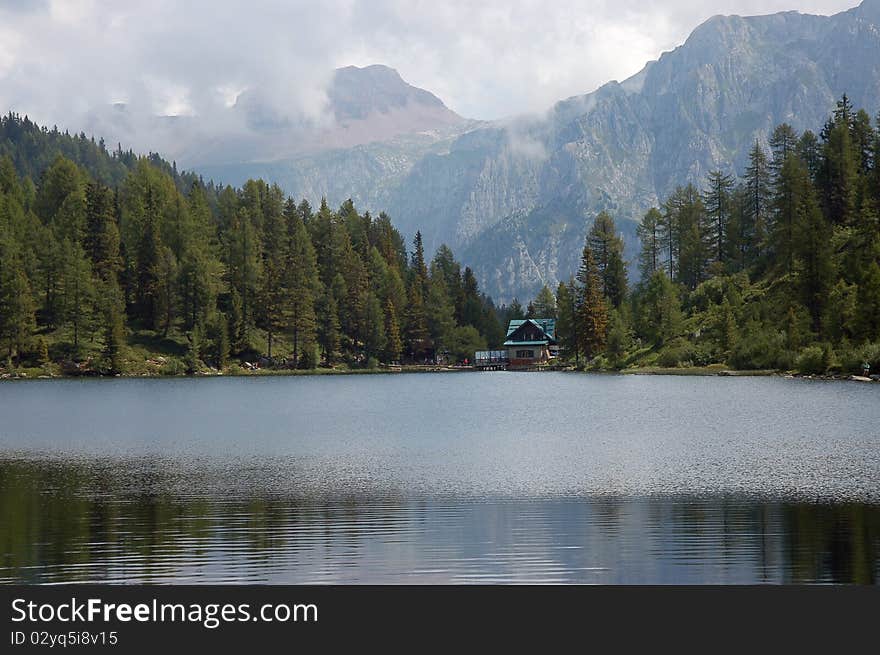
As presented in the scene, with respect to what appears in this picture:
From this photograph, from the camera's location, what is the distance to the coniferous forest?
115438 mm

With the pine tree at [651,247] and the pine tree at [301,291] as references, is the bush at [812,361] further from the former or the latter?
the pine tree at [301,291]

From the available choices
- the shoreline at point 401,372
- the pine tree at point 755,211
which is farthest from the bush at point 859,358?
the pine tree at point 755,211

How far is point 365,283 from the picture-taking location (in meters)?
186

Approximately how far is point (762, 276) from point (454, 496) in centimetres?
12144

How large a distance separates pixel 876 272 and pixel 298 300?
102 meters

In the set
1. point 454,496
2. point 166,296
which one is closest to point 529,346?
point 166,296

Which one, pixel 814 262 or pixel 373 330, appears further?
pixel 373 330

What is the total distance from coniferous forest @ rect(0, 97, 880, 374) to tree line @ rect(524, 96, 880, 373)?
345 millimetres

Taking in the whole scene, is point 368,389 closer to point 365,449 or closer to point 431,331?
point 365,449

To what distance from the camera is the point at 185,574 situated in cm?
2164

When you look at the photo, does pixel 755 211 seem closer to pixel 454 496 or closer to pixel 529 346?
pixel 529 346

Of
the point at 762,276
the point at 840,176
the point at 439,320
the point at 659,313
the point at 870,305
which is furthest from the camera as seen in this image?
the point at 439,320

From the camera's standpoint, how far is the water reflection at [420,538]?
21.5 metres

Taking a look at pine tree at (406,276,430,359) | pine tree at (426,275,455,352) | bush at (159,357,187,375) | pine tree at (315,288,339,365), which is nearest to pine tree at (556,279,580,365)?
pine tree at (426,275,455,352)
